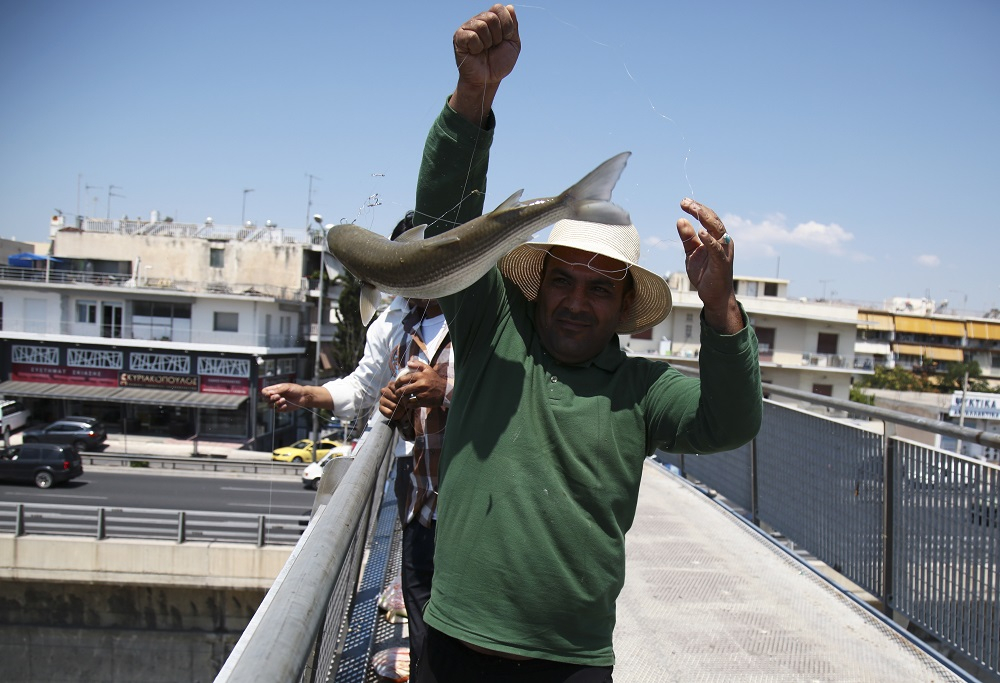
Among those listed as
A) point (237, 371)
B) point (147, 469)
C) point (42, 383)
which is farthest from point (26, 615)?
point (42, 383)

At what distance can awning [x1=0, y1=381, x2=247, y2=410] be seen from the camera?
1380 inches

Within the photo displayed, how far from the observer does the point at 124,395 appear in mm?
35344

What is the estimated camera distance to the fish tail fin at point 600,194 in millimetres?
1693

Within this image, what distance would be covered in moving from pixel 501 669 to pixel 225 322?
40130 mm

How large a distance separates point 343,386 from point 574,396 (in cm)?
191

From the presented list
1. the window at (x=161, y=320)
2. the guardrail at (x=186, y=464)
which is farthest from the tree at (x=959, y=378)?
the window at (x=161, y=320)

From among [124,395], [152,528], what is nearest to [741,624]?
[152,528]

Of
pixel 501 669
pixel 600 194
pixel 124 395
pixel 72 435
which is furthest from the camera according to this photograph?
pixel 124 395

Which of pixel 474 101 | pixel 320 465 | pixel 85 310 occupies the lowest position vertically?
pixel 320 465

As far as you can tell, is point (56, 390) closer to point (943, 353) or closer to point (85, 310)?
point (85, 310)

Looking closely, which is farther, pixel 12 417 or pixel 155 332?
pixel 155 332

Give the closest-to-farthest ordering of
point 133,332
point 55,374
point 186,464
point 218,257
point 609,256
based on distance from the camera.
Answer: point 609,256 → point 186,464 → point 55,374 → point 133,332 → point 218,257

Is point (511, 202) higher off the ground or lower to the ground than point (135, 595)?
higher

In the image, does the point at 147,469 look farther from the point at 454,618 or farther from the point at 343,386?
the point at 454,618
